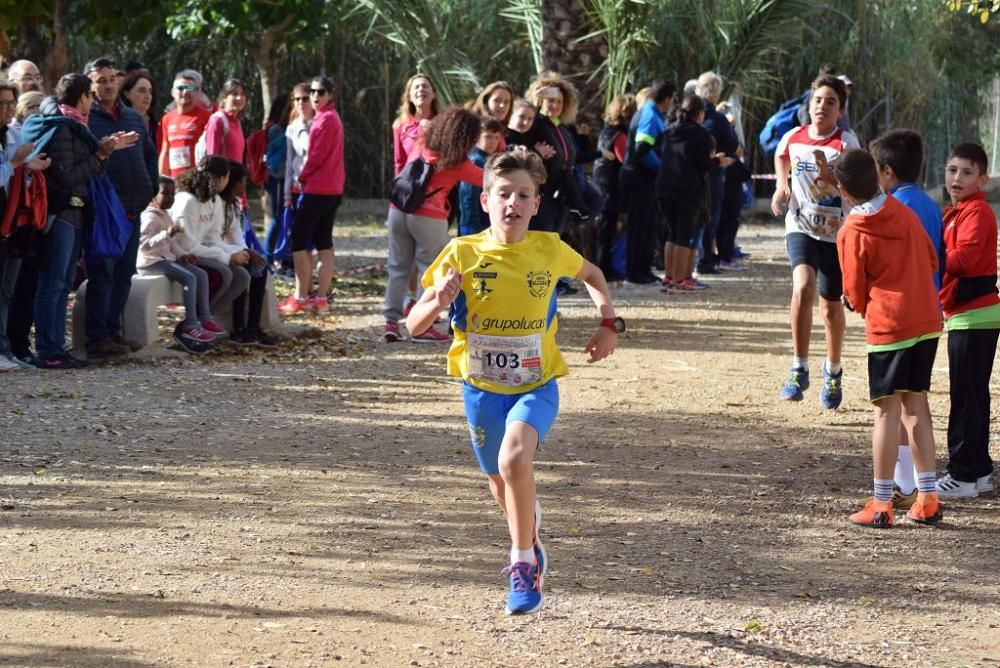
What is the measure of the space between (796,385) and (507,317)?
4.33 metres

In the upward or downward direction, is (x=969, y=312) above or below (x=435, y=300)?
below

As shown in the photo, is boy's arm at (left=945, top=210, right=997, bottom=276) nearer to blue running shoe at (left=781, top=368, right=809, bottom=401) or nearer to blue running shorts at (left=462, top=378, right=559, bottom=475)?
blue running shoe at (left=781, top=368, right=809, bottom=401)

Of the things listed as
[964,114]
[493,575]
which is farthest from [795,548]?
[964,114]

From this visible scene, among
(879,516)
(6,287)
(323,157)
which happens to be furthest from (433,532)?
(323,157)

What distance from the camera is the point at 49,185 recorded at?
9.72m

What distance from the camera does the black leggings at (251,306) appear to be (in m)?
11.1

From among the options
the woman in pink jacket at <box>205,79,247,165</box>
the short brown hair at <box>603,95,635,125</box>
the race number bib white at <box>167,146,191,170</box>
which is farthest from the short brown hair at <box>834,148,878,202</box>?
the short brown hair at <box>603,95,635,125</box>

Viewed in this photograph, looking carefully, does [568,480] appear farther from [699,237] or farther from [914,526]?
[699,237]

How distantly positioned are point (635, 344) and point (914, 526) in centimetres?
523

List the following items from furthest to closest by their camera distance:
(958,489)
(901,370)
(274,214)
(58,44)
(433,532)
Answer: (274,214), (58,44), (958,489), (901,370), (433,532)

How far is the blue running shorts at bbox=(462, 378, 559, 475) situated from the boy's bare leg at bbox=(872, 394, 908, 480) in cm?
174

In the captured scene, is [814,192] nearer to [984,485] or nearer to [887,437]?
[984,485]

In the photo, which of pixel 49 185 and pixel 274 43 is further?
pixel 274 43

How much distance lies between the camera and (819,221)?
868 centimetres
